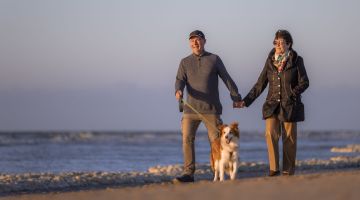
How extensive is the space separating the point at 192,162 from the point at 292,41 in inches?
94.3

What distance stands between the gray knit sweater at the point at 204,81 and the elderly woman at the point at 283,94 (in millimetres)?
498

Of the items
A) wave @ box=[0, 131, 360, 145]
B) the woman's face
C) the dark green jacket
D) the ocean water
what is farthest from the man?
wave @ box=[0, 131, 360, 145]

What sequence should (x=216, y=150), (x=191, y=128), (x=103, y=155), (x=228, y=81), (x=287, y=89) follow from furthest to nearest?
(x=103, y=155) → (x=191, y=128) → (x=228, y=81) → (x=216, y=150) → (x=287, y=89)

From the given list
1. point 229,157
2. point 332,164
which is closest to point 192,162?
point 229,157

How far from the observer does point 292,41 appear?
11383mm

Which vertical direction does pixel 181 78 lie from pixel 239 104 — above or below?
above

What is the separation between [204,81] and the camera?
12.1 metres

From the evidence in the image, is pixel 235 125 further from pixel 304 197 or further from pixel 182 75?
pixel 304 197

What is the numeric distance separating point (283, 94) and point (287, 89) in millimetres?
101

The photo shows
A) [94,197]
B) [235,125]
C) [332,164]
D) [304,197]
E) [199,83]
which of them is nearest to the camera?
[304,197]

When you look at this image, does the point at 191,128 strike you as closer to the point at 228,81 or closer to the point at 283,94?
the point at 228,81

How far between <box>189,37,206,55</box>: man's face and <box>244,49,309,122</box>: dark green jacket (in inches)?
40.2

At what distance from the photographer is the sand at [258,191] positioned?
8266mm

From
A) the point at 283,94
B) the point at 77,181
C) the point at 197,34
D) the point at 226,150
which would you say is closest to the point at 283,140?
the point at 283,94
